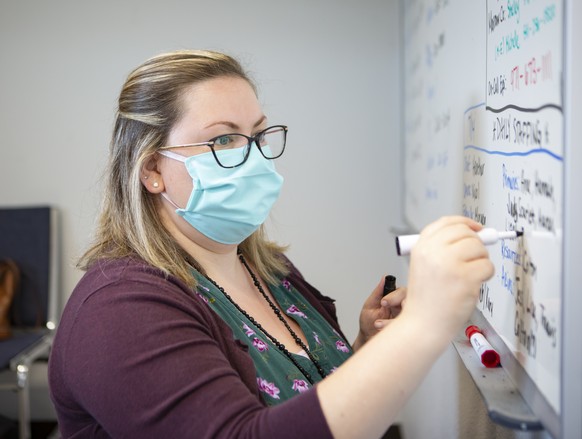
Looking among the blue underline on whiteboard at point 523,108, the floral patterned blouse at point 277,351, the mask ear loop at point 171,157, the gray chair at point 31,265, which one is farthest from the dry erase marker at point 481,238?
the gray chair at point 31,265

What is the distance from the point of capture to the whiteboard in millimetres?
698

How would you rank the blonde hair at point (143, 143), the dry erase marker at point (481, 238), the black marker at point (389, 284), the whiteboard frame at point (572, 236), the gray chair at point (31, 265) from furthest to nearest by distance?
the gray chair at point (31, 265)
the black marker at point (389, 284)
the blonde hair at point (143, 143)
the dry erase marker at point (481, 238)
the whiteboard frame at point (572, 236)

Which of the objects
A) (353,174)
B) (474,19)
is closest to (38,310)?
(353,174)

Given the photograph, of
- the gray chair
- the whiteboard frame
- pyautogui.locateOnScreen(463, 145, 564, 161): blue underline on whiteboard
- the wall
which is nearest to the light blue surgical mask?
pyautogui.locateOnScreen(463, 145, 564, 161): blue underline on whiteboard

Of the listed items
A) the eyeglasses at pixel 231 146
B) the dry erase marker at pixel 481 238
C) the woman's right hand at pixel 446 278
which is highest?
the eyeglasses at pixel 231 146

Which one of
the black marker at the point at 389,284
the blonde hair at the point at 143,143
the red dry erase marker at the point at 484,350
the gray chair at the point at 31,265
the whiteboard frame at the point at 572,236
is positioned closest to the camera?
the whiteboard frame at the point at 572,236

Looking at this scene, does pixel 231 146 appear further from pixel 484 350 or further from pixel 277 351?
pixel 484 350

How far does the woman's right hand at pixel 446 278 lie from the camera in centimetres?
68

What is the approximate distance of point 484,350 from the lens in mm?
922

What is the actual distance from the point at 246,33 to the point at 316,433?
2168 mm

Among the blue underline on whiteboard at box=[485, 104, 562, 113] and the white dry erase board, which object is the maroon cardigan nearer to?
the white dry erase board

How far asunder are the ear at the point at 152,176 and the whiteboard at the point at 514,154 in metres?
0.55

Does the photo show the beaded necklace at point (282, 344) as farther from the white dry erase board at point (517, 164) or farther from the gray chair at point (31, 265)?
the gray chair at point (31, 265)

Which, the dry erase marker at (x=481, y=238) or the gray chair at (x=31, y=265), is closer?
the dry erase marker at (x=481, y=238)
